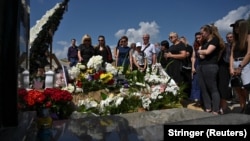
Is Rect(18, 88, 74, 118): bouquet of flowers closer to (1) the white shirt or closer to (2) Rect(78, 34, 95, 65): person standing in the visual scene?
(2) Rect(78, 34, 95, 65): person standing

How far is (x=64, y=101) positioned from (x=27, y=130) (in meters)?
1.50

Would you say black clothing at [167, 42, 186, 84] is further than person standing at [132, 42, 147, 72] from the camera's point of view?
No

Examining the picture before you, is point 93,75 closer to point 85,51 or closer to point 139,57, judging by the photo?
point 85,51

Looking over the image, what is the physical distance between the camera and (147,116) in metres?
2.50

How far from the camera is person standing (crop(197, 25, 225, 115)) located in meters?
4.33

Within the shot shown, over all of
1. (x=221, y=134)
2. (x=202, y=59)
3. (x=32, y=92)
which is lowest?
(x=221, y=134)

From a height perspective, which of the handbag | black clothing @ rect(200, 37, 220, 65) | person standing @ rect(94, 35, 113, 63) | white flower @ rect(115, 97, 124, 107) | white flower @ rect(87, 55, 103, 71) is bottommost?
white flower @ rect(115, 97, 124, 107)

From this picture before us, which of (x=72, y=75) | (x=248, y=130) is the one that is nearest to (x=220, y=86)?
(x=72, y=75)

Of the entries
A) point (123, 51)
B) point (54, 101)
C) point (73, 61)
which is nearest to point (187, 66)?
point (123, 51)

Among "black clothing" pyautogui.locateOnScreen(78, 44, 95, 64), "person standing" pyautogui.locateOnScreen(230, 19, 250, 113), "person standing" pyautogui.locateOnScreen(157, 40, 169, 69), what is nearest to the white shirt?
"person standing" pyautogui.locateOnScreen(157, 40, 169, 69)

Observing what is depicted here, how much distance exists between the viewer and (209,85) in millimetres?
4469

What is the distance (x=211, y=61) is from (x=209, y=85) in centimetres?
31

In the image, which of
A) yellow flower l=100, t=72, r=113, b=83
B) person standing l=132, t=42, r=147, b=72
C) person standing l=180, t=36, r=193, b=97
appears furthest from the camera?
person standing l=132, t=42, r=147, b=72

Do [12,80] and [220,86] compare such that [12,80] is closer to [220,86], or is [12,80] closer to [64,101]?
[64,101]
